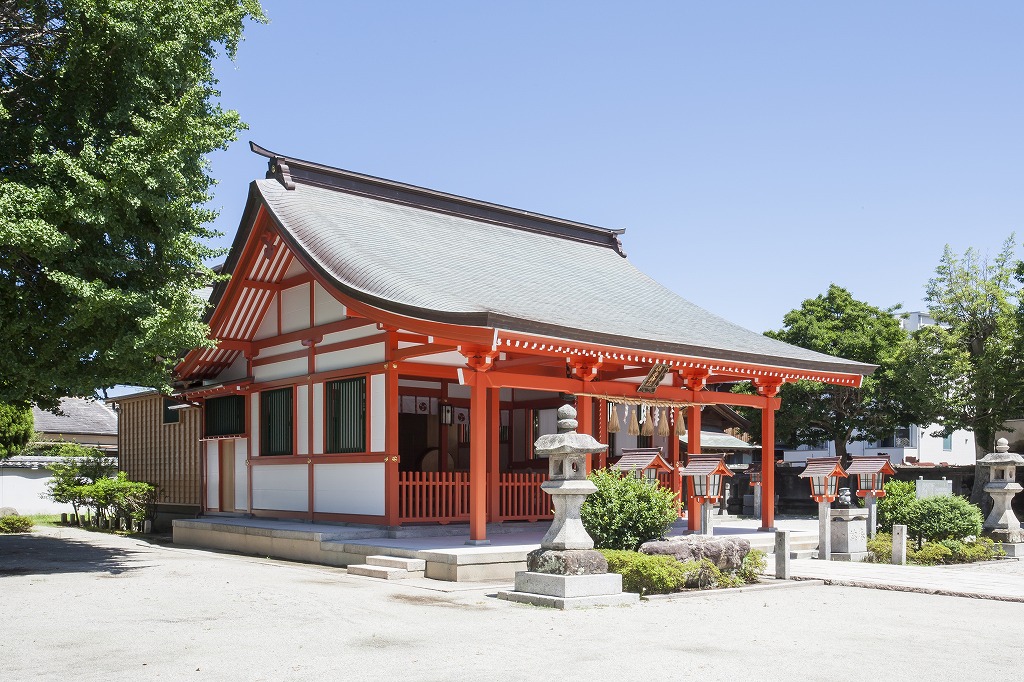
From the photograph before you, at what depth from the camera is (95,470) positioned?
83.8 ft

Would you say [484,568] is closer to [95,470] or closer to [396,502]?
[396,502]

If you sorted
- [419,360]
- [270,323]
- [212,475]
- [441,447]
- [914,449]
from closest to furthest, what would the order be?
[419,360], [441,447], [270,323], [212,475], [914,449]

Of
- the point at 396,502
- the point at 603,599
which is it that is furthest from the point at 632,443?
the point at 603,599

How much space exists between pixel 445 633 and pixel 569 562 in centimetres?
234

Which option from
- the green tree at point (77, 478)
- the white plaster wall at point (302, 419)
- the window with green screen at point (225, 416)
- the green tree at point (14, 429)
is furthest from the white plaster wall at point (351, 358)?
the green tree at point (14, 429)

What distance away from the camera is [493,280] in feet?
61.5

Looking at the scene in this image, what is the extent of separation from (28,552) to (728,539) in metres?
13.0

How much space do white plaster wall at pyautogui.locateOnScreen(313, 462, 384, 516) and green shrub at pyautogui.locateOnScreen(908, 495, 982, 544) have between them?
387 inches

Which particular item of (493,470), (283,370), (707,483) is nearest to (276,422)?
(283,370)

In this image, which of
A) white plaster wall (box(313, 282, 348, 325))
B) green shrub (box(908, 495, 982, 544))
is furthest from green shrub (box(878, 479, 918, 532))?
white plaster wall (box(313, 282, 348, 325))

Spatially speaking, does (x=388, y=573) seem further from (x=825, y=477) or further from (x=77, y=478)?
(x=77, y=478)

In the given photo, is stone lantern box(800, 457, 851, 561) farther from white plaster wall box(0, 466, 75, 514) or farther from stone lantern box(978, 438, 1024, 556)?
white plaster wall box(0, 466, 75, 514)

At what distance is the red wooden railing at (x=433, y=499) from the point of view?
1673 centimetres

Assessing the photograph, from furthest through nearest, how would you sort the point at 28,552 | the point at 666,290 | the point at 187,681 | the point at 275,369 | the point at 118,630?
the point at 666,290, the point at 275,369, the point at 28,552, the point at 118,630, the point at 187,681
